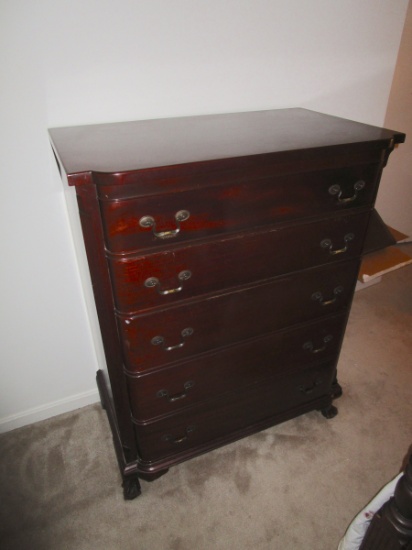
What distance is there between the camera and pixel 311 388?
4.89 ft

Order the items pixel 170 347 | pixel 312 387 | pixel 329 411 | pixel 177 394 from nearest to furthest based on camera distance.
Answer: pixel 170 347
pixel 177 394
pixel 312 387
pixel 329 411

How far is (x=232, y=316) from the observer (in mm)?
1104

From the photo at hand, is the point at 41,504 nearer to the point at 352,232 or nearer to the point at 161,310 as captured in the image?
the point at 161,310

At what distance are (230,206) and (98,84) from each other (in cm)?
63

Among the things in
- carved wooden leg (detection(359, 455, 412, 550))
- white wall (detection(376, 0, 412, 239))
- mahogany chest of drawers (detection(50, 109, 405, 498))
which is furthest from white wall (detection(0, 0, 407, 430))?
carved wooden leg (detection(359, 455, 412, 550))

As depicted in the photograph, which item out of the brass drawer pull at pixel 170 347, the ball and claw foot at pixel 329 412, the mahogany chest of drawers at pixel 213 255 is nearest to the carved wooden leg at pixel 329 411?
the ball and claw foot at pixel 329 412

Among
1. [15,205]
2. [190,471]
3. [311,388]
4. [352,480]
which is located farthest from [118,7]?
[352,480]

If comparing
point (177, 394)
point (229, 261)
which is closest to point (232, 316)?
point (229, 261)

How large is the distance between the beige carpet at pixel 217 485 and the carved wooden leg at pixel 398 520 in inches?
16.9

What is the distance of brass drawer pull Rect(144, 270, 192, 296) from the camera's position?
92 centimetres

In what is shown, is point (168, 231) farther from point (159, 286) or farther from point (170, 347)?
point (170, 347)

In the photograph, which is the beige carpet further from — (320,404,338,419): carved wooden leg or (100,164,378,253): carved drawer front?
(100,164,378,253): carved drawer front

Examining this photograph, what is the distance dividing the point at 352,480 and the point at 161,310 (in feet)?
3.54

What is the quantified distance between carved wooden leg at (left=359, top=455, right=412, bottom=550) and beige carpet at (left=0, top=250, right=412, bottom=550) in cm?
43
